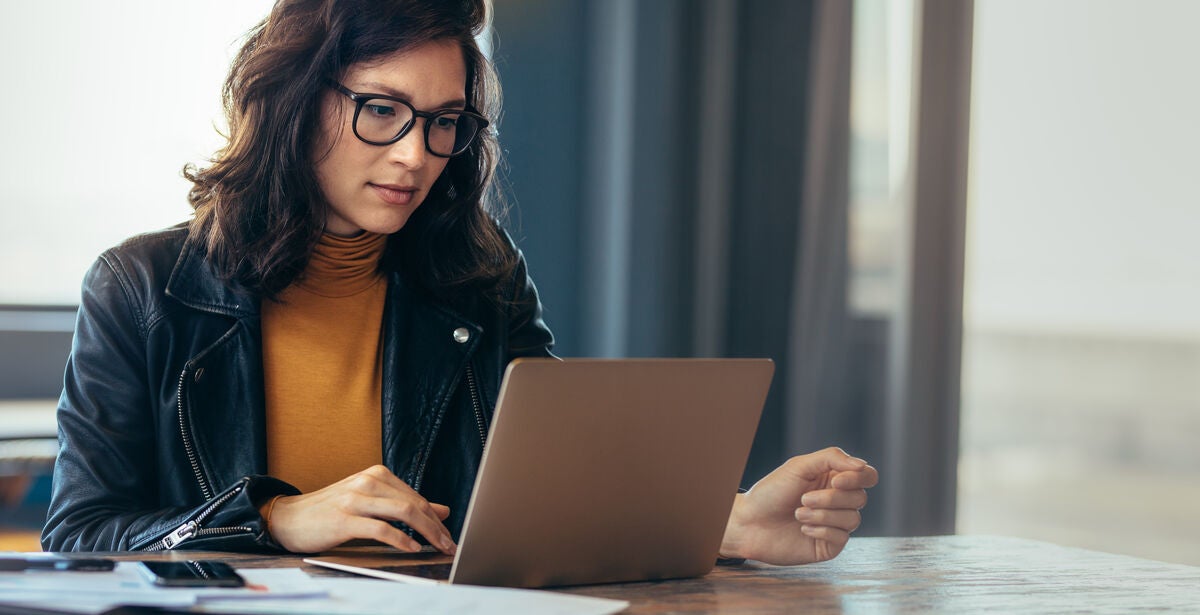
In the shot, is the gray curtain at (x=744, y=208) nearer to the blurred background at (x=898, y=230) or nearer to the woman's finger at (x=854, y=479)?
the blurred background at (x=898, y=230)

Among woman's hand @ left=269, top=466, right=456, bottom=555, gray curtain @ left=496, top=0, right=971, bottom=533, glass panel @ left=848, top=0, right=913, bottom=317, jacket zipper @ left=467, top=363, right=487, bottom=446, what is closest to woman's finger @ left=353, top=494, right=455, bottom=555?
→ woman's hand @ left=269, top=466, right=456, bottom=555

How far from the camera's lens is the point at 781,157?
11.4 ft

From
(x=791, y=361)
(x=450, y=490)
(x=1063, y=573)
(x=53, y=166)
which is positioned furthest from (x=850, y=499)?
(x=53, y=166)

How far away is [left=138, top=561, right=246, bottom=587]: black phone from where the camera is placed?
3.01 feet

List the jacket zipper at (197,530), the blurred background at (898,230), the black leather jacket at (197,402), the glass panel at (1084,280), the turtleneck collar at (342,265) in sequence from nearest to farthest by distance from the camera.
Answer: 1. the jacket zipper at (197,530)
2. the black leather jacket at (197,402)
3. the turtleneck collar at (342,265)
4. the glass panel at (1084,280)
5. the blurred background at (898,230)

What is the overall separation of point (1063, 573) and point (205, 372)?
1.08 m

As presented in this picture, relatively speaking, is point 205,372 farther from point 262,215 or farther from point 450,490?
point 450,490

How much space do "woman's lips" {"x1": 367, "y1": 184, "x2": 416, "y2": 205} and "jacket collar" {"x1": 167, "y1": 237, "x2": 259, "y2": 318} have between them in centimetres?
22

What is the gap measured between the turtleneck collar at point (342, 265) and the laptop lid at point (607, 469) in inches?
31.1

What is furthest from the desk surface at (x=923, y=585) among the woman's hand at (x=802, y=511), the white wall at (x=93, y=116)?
the white wall at (x=93, y=116)

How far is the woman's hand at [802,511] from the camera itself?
1246 millimetres

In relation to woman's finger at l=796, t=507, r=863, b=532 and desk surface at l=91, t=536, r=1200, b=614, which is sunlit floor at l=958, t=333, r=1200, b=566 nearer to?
desk surface at l=91, t=536, r=1200, b=614

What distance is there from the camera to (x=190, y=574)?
0.95 metres

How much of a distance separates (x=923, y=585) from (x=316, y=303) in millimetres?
959
